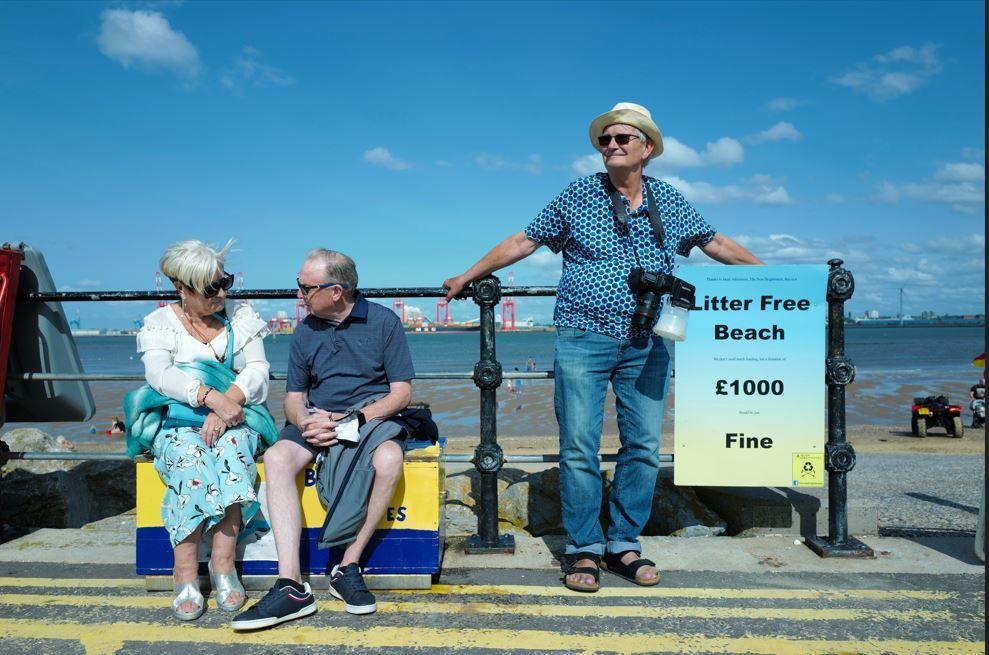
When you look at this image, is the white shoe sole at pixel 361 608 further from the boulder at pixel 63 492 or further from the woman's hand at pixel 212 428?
the boulder at pixel 63 492

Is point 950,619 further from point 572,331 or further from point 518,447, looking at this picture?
point 518,447

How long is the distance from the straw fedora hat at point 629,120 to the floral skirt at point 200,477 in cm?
Result: 218

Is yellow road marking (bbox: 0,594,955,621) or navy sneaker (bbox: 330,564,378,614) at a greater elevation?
navy sneaker (bbox: 330,564,378,614)

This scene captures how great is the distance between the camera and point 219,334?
3.47 meters

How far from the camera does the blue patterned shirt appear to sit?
3.36 m

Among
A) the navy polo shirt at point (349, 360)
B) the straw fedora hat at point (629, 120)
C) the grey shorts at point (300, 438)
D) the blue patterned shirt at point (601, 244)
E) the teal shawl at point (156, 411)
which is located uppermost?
the straw fedora hat at point (629, 120)

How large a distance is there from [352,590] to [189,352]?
1.33 m

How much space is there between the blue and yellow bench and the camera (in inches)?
47.4

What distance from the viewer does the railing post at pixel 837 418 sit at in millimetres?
3680

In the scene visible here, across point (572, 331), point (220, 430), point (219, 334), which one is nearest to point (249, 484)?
point (220, 430)

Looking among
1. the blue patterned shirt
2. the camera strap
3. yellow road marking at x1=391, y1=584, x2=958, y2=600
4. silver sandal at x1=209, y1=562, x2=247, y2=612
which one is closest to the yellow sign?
yellow road marking at x1=391, y1=584, x2=958, y2=600

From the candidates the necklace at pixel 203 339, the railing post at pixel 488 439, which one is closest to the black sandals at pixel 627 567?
the railing post at pixel 488 439

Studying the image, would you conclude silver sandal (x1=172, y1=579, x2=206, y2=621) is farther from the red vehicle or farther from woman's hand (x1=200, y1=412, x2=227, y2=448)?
the red vehicle

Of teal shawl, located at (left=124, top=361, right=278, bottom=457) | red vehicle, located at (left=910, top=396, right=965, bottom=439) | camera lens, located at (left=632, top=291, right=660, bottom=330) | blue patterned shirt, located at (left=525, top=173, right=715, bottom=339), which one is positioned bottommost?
red vehicle, located at (left=910, top=396, right=965, bottom=439)
